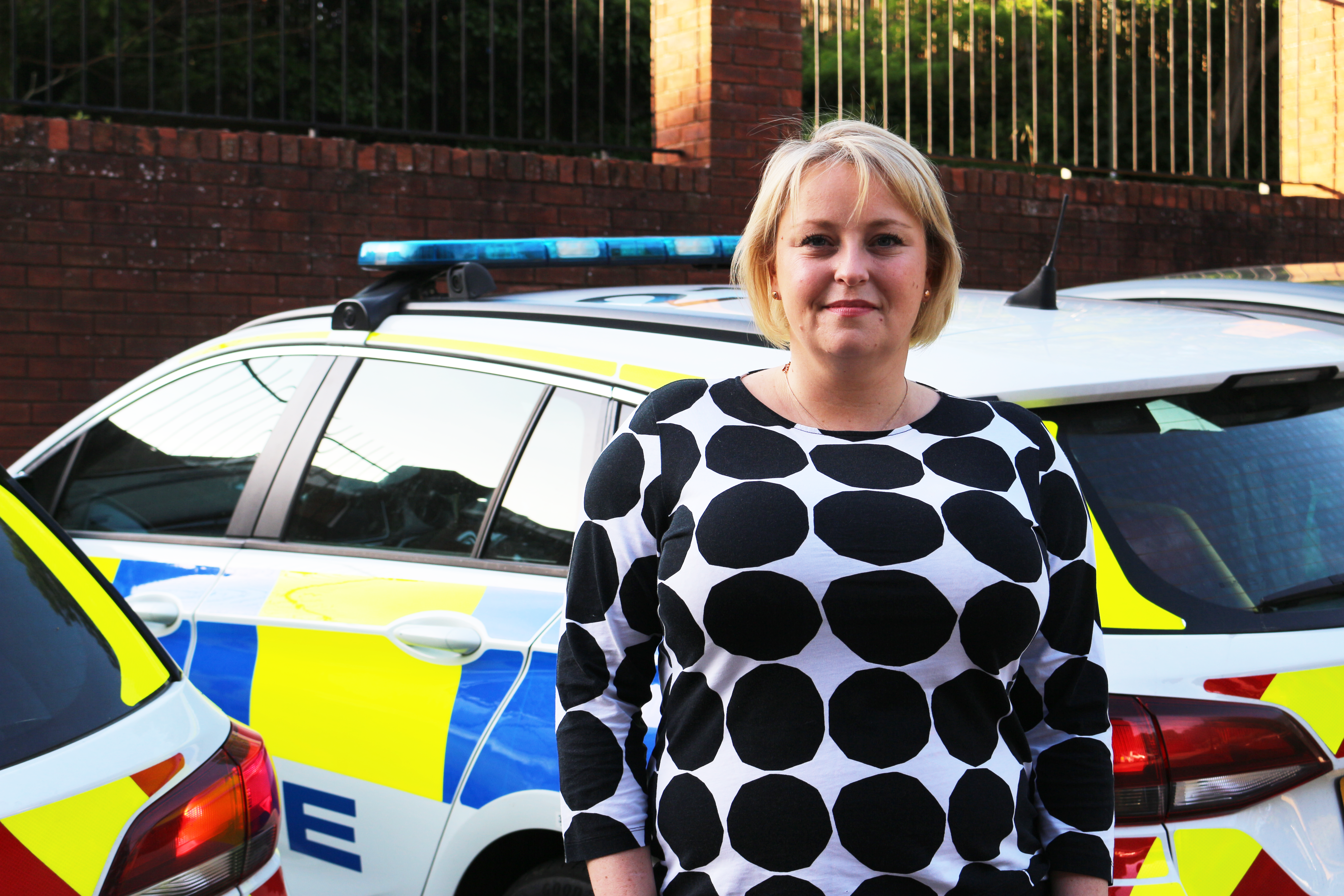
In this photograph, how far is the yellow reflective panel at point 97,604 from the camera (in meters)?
1.77

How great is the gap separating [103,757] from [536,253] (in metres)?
1.57

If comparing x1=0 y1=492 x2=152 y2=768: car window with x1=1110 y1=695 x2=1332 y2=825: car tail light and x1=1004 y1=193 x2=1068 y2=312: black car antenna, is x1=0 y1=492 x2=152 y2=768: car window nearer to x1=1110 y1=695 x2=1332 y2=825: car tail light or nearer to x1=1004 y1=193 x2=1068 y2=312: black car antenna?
x1=1110 y1=695 x2=1332 y2=825: car tail light

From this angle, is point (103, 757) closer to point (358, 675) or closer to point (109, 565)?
point (358, 675)

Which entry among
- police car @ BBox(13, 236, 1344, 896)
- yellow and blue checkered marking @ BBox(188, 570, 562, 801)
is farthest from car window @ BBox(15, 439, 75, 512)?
yellow and blue checkered marking @ BBox(188, 570, 562, 801)

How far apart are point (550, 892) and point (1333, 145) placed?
8671 mm

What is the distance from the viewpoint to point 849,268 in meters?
1.51

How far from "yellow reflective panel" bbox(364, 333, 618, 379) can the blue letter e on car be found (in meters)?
0.89

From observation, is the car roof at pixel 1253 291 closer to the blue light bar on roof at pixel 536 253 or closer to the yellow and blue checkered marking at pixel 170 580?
→ the blue light bar on roof at pixel 536 253

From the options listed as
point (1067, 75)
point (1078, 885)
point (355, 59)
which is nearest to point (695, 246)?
point (1078, 885)

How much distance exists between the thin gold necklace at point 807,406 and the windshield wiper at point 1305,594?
2.23ft

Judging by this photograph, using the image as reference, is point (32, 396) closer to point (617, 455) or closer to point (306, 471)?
point (306, 471)

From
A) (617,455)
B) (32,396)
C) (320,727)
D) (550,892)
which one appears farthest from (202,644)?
(32,396)

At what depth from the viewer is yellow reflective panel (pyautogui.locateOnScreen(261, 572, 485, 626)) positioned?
233 centimetres

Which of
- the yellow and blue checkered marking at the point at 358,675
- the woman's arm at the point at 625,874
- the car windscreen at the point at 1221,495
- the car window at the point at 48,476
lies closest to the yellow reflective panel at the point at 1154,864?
the car windscreen at the point at 1221,495
